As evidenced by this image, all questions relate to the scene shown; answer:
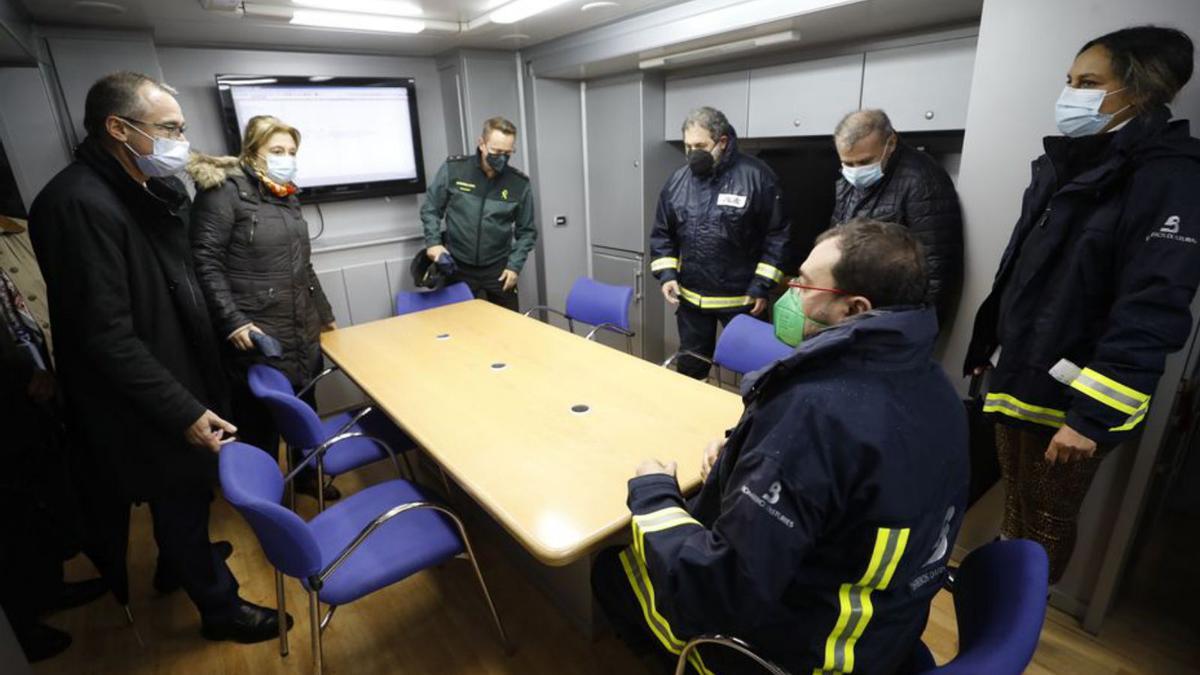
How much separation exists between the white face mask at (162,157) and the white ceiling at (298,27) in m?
1.42

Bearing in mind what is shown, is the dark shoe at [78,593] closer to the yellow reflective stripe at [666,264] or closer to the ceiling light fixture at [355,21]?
the ceiling light fixture at [355,21]

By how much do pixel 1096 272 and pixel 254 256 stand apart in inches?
109

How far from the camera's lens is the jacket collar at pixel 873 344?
95cm

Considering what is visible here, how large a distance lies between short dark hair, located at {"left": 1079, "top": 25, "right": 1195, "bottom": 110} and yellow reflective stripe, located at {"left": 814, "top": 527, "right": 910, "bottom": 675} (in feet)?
4.33

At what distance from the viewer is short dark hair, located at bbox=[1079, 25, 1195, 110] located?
1.39m

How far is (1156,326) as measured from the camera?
1.37 meters

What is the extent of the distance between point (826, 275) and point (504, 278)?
275 centimetres

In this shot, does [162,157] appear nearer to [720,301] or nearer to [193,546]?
[193,546]

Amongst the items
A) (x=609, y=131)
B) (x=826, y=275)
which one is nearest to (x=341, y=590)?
(x=826, y=275)

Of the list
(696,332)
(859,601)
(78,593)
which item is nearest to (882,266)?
(859,601)

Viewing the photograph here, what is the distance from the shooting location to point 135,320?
1.58 m

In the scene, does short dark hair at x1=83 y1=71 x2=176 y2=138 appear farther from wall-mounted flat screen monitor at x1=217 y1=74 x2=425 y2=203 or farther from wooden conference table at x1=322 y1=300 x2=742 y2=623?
wall-mounted flat screen monitor at x1=217 y1=74 x2=425 y2=203

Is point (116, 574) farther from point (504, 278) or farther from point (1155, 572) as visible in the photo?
point (1155, 572)

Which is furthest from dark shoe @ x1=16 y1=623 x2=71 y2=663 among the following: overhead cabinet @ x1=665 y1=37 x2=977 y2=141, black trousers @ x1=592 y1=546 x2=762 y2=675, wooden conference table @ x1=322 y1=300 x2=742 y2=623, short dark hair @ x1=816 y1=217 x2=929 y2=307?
overhead cabinet @ x1=665 y1=37 x2=977 y2=141
